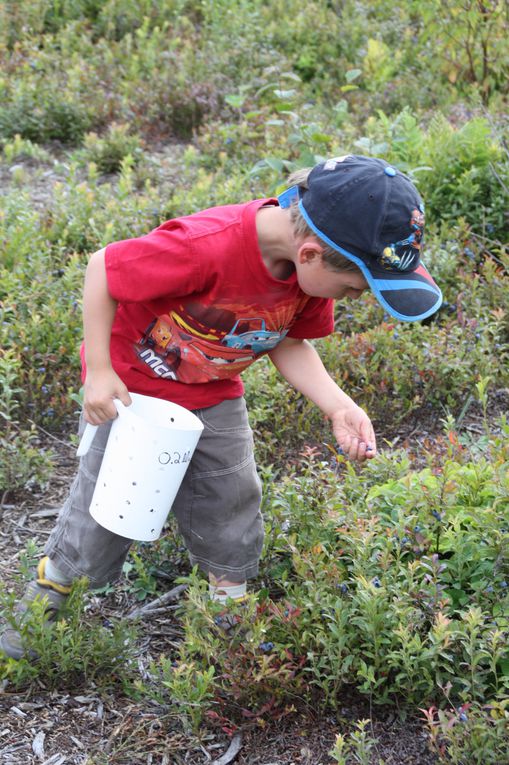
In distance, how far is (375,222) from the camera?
2.21 m

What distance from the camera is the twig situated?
2.47 metres

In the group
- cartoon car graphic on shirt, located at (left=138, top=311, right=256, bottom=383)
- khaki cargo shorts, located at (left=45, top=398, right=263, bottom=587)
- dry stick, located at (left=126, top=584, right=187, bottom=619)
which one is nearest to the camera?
cartoon car graphic on shirt, located at (left=138, top=311, right=256, bottom=383)

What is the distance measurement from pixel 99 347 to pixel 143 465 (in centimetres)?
32

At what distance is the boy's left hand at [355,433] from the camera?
8.76ft

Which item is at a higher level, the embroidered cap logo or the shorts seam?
the embroidered cap logo

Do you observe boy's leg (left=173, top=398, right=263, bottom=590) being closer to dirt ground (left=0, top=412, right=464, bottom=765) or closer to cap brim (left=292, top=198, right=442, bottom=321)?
dirt ground (left=0, top=412, right=464, bottom=765)

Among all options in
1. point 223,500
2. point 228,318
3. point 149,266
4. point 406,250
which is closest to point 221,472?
point 223,500

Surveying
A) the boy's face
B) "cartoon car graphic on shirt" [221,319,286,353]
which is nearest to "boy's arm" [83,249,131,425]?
"cartoon car graphic on shirt" [221,319,286,353]

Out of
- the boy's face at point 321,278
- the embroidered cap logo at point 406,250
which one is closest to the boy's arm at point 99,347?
the boy's face at point 321,278

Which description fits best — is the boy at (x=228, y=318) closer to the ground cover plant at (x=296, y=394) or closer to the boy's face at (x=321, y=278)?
the boy's face at (x=321, y=278)

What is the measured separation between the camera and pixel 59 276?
4.77 m

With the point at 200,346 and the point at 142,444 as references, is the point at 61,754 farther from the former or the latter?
the point at 200,346

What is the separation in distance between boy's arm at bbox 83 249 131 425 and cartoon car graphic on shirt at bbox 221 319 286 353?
329 millimetres

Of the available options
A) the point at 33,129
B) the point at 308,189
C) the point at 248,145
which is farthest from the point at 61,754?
the point at 33,129
